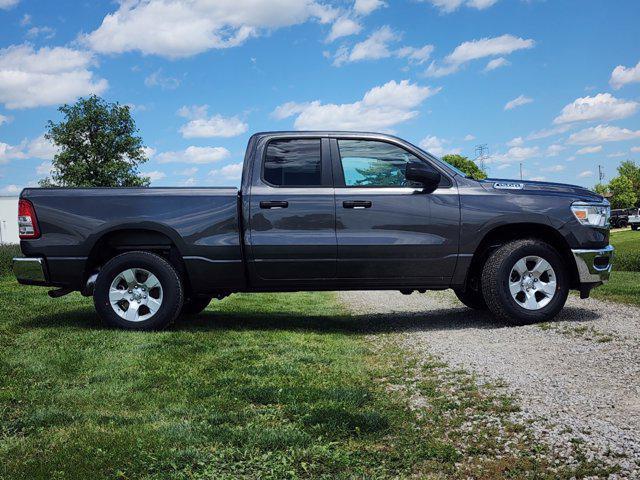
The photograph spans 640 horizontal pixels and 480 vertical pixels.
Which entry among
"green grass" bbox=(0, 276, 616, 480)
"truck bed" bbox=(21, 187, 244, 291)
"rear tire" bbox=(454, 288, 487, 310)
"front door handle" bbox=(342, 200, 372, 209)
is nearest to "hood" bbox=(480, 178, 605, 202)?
"front door handle" bbox=(342, 200, 372, 209)

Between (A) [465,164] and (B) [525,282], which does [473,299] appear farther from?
(A) [465,164]

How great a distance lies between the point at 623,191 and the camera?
9469cm

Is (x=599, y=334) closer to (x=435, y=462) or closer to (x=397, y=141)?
(x=397, y=141)

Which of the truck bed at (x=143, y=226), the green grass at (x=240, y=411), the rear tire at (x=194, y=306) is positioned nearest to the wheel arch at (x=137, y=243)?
the truck bed at (x=143, y=226)

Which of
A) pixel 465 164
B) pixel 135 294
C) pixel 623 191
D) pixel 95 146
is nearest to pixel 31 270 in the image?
pixel 135 294

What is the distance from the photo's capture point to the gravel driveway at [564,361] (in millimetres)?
3832

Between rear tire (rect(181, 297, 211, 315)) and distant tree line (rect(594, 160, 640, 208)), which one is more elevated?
distant tree line (rect(594, 160, 640, 208))

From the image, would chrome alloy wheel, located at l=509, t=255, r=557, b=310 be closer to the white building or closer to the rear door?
the rear door

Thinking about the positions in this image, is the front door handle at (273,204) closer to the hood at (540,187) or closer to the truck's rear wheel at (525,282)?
the hood at (540,187)

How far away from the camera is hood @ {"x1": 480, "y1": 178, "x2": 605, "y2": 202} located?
289 inches

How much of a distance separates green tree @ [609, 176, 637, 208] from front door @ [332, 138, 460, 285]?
94314mm

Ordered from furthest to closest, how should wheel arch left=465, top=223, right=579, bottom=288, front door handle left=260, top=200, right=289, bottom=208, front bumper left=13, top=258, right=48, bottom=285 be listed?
wheel arch left=465, top=223, right=579, bottom=288, front bumper left=13, top=258, right=48, bottom=285, front door handle left=260, top=200, right=289, bottom=208

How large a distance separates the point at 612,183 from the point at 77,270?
99612mm

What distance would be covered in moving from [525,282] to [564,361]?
1.87 meters
